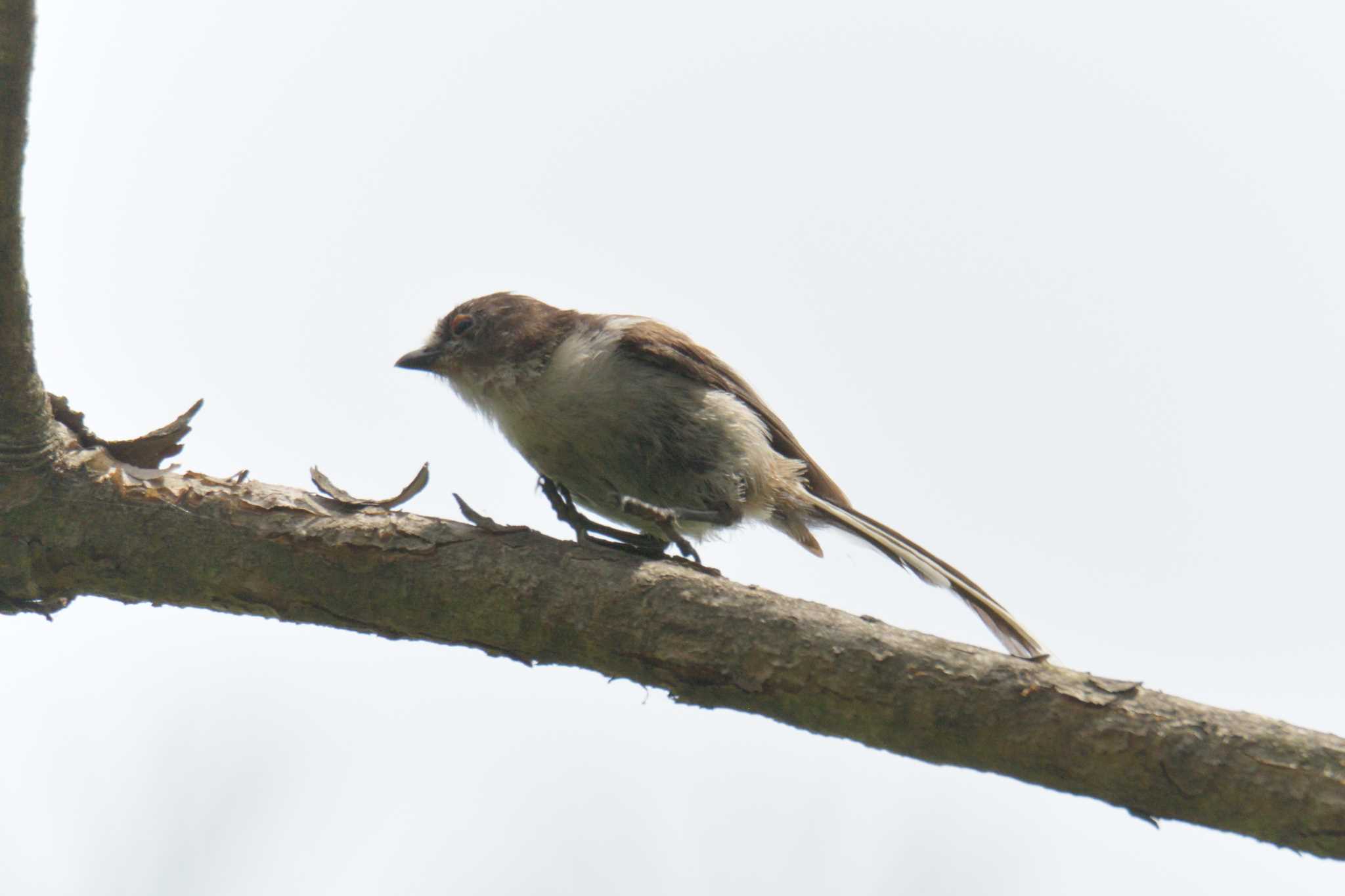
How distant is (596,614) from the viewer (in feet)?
10.9

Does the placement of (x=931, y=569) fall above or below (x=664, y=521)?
above

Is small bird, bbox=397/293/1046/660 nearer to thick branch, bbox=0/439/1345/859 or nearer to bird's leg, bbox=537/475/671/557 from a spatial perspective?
bird's leg, bbox=537/475/671/557

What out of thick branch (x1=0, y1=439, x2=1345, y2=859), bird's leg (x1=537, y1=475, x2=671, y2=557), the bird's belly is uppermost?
the bird's belly

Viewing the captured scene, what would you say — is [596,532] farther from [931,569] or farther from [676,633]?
[931,569]

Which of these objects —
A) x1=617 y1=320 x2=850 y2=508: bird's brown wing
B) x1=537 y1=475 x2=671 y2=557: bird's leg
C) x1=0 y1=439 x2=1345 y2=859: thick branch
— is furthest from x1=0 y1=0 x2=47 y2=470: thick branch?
x1=617 y1=320 x2=850 y2=508: bird's brown wing

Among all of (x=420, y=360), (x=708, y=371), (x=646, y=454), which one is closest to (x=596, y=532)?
(x=646, y=454)

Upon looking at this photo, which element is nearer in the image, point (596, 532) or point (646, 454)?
point (596, 532)

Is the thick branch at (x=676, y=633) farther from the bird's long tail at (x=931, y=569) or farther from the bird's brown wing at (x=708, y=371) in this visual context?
the bird's brown wing at (x=708, y=371)

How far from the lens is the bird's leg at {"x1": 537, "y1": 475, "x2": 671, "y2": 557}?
12.1 feet

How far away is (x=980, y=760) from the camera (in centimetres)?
307

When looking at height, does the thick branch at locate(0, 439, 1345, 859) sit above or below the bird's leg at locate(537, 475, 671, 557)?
below

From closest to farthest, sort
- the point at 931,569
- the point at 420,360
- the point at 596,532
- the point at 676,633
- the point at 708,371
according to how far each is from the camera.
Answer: the point at 676,633 < the point at 596,532 < the point at 931,569 < the point at 708,371 < the point at 420,360

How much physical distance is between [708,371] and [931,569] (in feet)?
4.34

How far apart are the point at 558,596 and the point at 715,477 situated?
A: 67.8 inches
